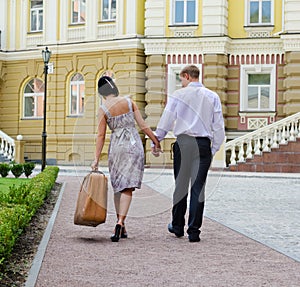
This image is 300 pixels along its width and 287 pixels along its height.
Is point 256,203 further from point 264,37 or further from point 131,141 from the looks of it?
point 264,37

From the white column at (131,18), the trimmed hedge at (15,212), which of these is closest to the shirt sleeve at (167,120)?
the trimmed hedge at (15,212)

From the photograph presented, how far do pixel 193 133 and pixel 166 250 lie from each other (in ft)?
4.91

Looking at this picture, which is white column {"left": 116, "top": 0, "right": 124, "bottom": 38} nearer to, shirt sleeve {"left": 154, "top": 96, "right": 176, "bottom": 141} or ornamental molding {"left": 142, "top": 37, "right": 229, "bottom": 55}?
ornamental molding {"left": 142, "top": 37, "right": 229, "bottom": 55}

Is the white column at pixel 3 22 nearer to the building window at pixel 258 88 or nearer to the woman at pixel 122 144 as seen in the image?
the building window at pixel 258 88

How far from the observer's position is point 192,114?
8.15 m

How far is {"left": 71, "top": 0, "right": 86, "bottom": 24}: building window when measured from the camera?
29.4 metres

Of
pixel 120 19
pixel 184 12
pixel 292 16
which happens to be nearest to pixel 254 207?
pixel 292 16

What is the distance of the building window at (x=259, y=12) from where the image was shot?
27406mm

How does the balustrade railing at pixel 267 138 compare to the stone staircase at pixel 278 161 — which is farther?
the balustrade railing at pixel 267 138

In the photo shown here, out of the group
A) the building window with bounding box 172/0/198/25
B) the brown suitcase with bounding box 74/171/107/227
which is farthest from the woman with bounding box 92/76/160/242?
the building window with bounding box 172/0/198/25

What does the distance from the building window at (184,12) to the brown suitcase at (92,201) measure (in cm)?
2017

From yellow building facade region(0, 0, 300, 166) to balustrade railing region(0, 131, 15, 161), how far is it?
110 cm

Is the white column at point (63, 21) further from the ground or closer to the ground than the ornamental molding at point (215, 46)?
further from the ground

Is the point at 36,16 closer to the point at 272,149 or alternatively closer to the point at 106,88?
the point at 272,149
